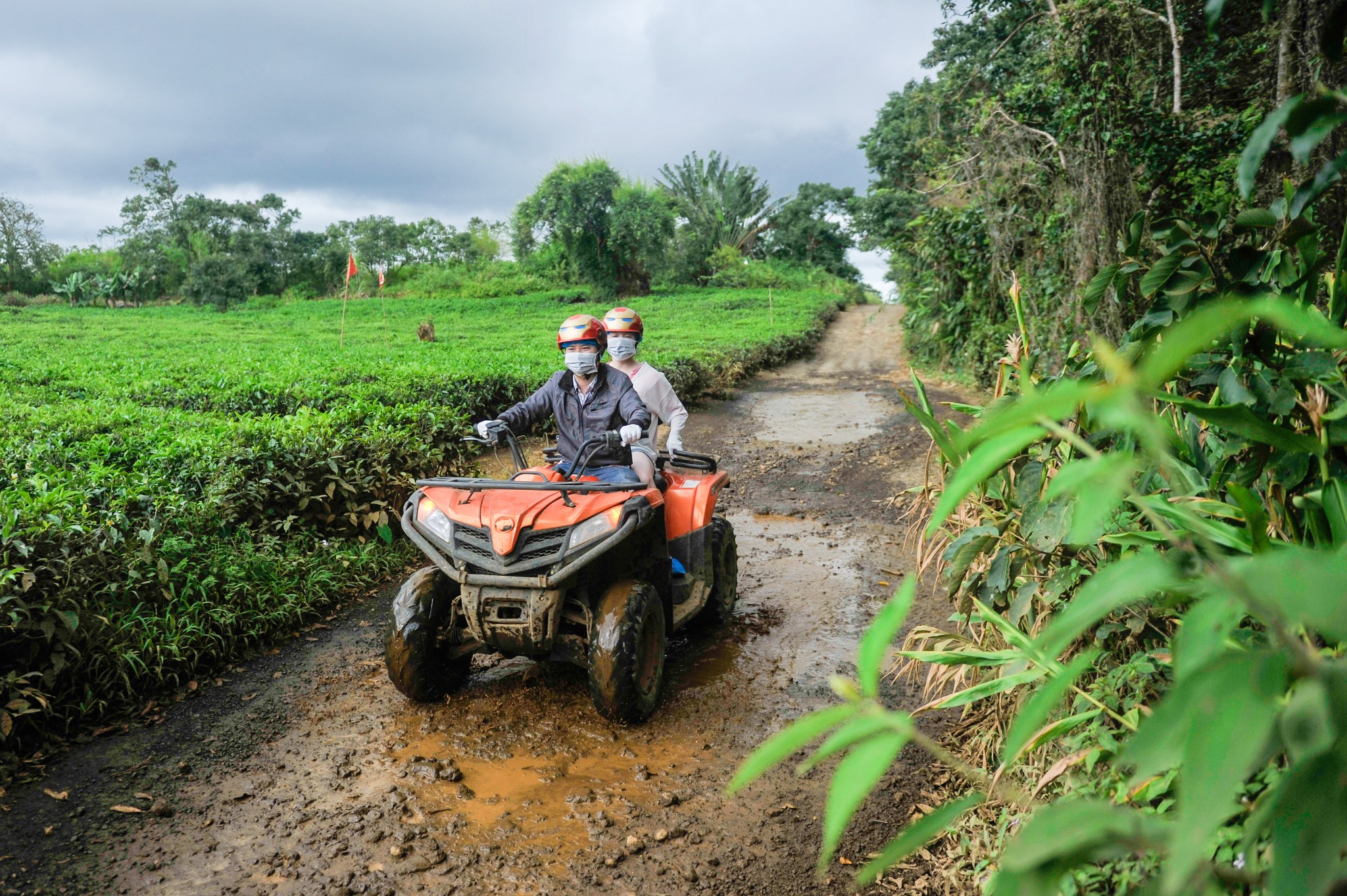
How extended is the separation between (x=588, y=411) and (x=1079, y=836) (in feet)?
12.4

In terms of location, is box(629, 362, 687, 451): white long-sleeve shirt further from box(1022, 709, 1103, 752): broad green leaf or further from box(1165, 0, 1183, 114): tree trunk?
box(1165, 0, 1183, 114): tree trunk

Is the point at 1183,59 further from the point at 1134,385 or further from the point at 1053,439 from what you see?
the point at 1134,385

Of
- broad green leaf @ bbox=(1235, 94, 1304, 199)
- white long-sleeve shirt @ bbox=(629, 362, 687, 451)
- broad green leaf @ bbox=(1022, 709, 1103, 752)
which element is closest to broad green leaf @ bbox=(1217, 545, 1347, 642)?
broad green leaf @ bbox=(1235, 94, 1304, 199)

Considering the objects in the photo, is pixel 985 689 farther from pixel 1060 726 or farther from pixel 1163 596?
pixel 1163 596

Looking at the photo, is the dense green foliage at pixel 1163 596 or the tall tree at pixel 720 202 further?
the tall tree at pixel 720 202

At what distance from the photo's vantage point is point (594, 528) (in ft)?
10.8

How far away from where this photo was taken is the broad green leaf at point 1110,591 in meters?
0.54

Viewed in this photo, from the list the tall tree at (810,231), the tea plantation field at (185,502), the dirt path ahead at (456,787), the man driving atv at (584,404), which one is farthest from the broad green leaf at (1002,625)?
the tall tree at (810,231)

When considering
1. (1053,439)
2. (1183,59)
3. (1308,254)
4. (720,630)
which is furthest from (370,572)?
(1183,59)

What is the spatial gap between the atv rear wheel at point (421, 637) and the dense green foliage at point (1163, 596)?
6.16 ft

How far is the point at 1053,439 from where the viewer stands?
2.76 metres

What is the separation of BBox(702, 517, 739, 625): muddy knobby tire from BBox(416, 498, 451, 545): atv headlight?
4.63 ft

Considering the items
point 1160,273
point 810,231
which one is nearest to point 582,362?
point 1160,273

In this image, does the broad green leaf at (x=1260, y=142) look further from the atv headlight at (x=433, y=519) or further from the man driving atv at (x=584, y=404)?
the man driving atv at (x=584, y=404)
